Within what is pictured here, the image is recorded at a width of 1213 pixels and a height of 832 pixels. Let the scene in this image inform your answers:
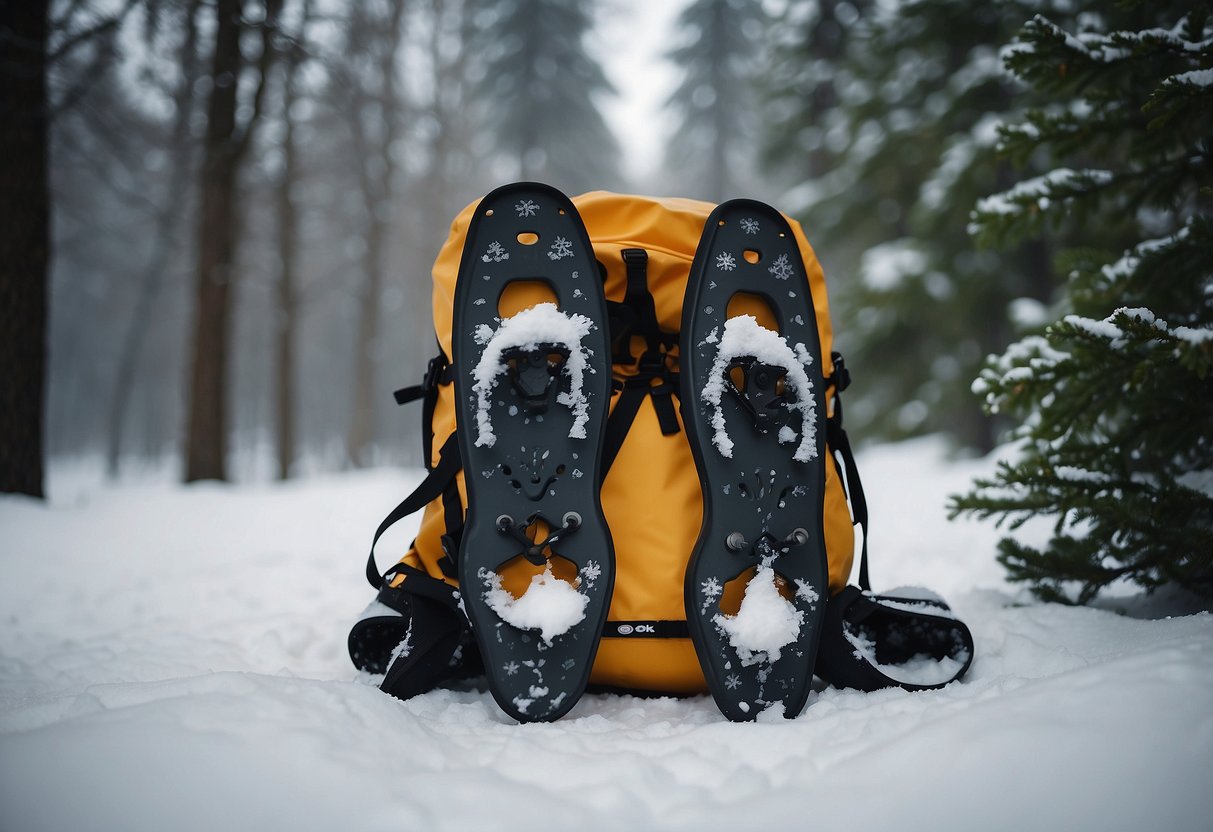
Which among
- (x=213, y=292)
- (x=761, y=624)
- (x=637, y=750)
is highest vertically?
(x=213, y=292)

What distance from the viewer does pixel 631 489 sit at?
4.73 feet

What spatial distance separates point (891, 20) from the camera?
5406 millimetres

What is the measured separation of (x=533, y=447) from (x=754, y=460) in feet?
1.68

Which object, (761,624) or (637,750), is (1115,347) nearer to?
(761,624)

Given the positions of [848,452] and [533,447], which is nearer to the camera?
[533,447]

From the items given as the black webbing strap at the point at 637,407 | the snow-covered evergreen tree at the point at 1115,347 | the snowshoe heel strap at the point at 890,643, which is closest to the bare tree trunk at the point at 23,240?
the black webbing strap at the point at 637,407

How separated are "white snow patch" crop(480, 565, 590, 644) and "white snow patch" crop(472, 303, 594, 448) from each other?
12.5 inches

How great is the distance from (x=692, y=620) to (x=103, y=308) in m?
18.7

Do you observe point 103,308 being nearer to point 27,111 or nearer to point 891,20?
point 27,111

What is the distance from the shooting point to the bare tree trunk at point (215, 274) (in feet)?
18.2

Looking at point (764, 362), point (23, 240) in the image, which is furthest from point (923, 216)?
point (23, 240)

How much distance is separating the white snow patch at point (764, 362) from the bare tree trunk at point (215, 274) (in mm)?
5728

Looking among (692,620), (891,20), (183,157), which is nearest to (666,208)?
(692,620)

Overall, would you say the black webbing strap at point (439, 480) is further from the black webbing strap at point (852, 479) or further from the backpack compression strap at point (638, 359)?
the black webbing strap at point (852, 479)
